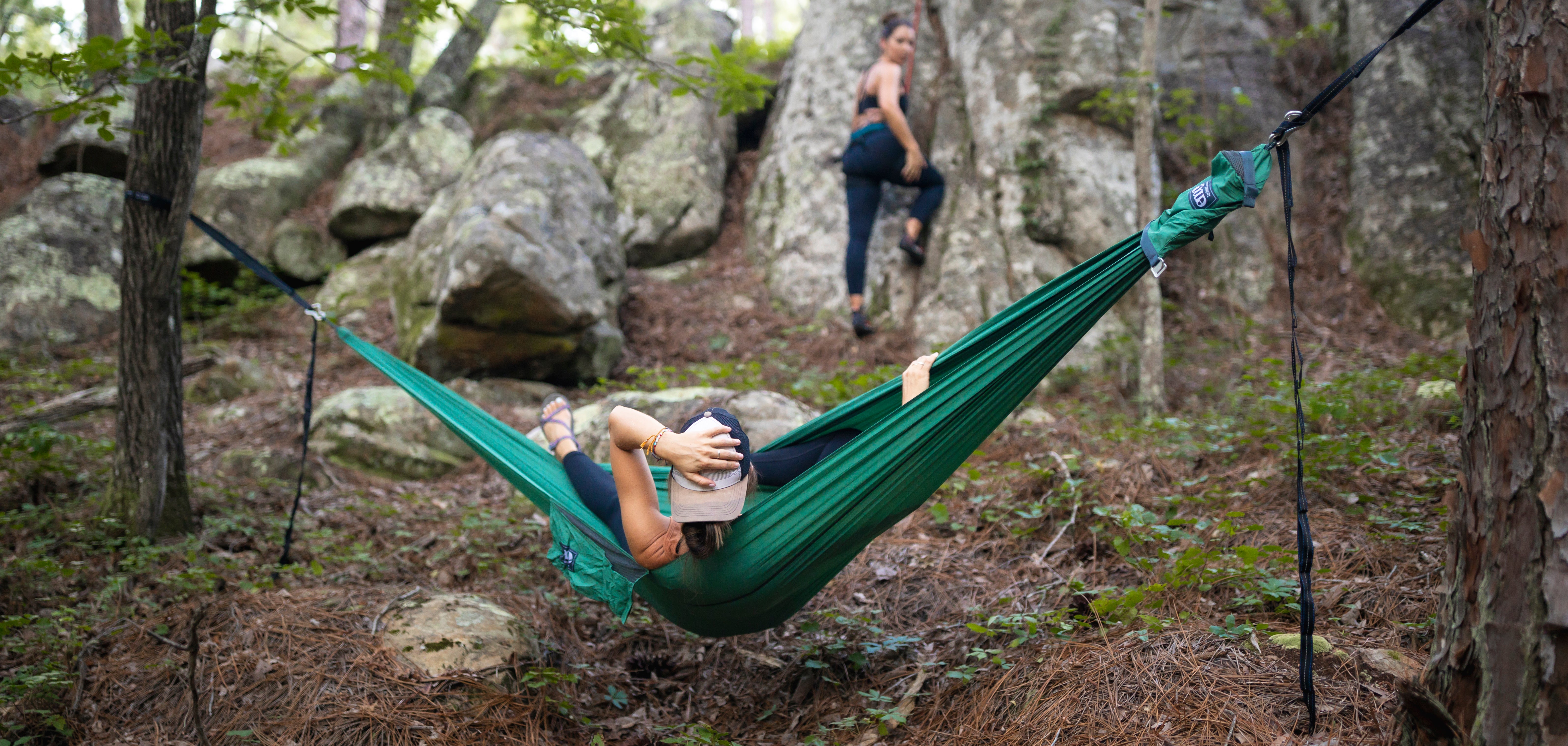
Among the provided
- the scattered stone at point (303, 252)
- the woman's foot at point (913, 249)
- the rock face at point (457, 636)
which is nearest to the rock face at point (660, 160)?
the woman's foot at point (913, 249)

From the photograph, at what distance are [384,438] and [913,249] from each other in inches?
114

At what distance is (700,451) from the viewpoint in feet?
5.35

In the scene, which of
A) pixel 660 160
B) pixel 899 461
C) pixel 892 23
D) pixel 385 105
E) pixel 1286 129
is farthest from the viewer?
pixel 385 105

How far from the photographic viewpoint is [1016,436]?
128 inches

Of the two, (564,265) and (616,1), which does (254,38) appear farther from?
(616,1)

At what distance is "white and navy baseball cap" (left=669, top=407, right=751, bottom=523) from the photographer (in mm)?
1655

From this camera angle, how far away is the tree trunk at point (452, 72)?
22.4ft

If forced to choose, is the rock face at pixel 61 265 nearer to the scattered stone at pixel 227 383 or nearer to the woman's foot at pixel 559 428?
the scattered stone at pixel 227 383

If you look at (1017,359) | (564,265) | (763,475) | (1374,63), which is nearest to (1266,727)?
(1017,359)

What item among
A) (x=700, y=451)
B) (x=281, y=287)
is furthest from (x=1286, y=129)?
(x=281, y=287)

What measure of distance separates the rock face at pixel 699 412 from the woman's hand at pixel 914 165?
5.25ft

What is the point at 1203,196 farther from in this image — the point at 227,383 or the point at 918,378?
the point at 227,383

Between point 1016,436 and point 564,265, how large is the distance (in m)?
2.65

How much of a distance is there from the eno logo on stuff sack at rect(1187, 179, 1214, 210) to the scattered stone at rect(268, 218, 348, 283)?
19.3ft
